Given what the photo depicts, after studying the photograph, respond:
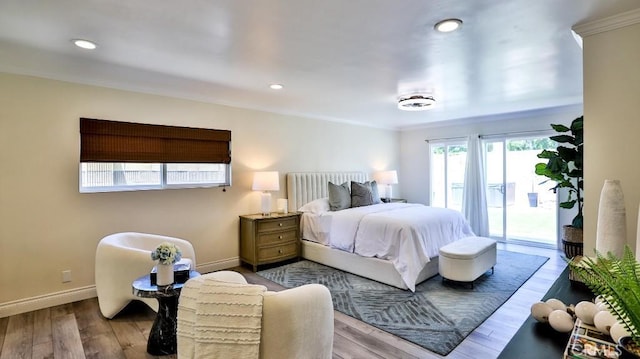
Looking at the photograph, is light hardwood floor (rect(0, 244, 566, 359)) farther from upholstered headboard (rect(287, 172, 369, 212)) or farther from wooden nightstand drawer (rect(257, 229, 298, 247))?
upholstered headboard (rect(287, 172, 369, 212))

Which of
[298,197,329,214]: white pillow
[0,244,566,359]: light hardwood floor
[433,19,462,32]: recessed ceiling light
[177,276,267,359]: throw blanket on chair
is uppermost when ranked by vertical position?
[433,19,462,32]: recessed ceiling light

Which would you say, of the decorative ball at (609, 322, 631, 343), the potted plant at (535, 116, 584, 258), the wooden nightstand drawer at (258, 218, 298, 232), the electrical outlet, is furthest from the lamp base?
the decorative ball at (609, 322, 631, 343)

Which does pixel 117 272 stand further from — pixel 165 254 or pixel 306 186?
pixel 306 186

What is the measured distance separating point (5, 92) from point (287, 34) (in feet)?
9.23

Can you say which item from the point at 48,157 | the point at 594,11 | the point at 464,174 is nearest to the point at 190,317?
the point at 48,157

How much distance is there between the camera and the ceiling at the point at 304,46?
193 centimetres

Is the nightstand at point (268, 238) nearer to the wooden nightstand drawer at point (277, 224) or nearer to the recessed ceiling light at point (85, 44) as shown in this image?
the wooden nightstand drawer at point (277, 224)

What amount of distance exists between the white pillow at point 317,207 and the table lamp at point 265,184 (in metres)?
0.66

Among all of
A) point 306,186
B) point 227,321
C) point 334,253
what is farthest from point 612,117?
point 306,186

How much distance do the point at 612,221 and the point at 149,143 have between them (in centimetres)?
419

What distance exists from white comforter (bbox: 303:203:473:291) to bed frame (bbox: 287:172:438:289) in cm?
9

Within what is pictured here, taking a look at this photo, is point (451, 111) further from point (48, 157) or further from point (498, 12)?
point (48, 157)

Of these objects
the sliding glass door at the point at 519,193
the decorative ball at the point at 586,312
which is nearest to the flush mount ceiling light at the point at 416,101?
the sliding glass door at the point at 519,193

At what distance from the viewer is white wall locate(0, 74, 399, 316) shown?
302cm
